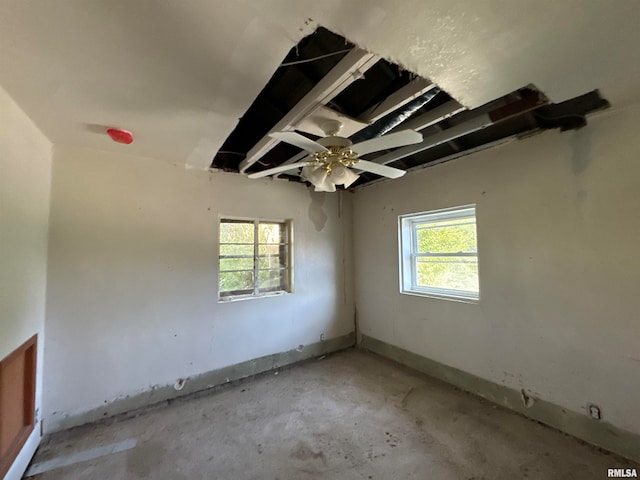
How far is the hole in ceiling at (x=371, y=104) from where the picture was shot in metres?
1.58

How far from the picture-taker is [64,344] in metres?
2.24

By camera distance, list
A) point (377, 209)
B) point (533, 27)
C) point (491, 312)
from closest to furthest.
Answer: point (533, 27), point (491, 312), point (377, 209)

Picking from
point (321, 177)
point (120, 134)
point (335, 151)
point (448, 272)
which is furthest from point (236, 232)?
point (448, 272)

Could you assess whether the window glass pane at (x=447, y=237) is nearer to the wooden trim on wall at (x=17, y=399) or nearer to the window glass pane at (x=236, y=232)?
the window glass pane at (x=236, y=232)

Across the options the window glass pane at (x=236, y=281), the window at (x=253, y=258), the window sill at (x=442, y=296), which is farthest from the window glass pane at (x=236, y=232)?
the window sill at (x=442, y=296)

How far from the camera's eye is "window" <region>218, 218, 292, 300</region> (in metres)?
3.15

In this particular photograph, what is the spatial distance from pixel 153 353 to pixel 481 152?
3.72m

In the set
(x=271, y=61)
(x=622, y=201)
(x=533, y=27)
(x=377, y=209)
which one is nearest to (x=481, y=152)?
(x=622, y=201)

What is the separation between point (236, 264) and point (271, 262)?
466 millimetres

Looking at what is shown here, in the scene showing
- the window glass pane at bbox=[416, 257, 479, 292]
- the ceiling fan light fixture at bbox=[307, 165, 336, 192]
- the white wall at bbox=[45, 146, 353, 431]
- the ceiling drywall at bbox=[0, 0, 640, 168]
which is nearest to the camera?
the ceiling drywall at bbox=[0, 0, 640, 168]

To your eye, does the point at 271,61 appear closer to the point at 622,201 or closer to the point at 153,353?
the point at 622,201

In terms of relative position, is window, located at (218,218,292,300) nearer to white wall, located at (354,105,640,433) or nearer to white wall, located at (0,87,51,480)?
white wall, located at (0,87,51,480)

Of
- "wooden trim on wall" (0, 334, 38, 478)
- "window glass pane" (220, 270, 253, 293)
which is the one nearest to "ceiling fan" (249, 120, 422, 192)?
"window glass pane" (220, 270, 253, 293)

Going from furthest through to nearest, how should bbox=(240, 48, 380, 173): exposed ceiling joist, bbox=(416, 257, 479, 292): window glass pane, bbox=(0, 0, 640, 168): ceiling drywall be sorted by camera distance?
1. bbox=(416, 257, 479, 292): window glass pane
2. bbox=(240, 48, 380, 173): exposed ceiling joist
3. bbox=(0, 0, 640, 168): ceiling drywall
